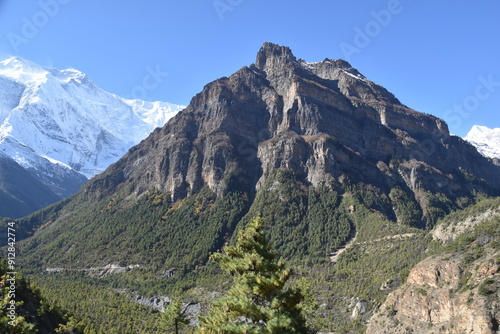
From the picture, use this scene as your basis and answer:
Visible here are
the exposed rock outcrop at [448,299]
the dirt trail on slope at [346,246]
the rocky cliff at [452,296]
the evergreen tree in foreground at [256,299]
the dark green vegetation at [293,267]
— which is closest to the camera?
the evergreen tree in foreground at [256,299]

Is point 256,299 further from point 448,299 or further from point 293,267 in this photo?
point 293,267

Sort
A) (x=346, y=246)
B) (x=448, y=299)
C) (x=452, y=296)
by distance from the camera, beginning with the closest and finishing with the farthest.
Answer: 1. (x=452, y=296)
2. (x=448, y=299)
3. (x=346, y=246)

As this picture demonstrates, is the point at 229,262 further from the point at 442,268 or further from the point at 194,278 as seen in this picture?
the point at 194,278

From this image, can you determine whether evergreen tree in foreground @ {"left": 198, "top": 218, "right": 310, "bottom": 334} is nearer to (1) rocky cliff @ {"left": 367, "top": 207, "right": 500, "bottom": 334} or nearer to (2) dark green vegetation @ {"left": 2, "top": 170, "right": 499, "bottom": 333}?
(1) rocky cliff @ {"left": 367, "top": 207, "right": 500, "bottom": 334}

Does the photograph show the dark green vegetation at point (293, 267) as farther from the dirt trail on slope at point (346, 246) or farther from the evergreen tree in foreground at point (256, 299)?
the evergreen tree in foreground at point (256, 299)

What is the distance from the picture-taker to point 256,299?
90.6 feet

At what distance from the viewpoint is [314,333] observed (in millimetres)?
28000

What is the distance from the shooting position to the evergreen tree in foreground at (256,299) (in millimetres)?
25328

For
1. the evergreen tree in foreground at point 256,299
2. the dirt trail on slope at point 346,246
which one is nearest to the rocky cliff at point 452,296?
the evergreen tree in foreground at point 256,299

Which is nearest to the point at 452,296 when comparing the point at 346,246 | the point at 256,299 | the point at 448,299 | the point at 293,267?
the point at 448,299

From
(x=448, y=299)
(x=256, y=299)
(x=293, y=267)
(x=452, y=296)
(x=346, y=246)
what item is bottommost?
(x=256, y=299)

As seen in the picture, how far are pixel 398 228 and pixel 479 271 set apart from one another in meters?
107

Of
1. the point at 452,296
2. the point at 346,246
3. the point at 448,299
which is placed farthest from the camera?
the point at 346,246

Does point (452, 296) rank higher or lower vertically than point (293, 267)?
lower
